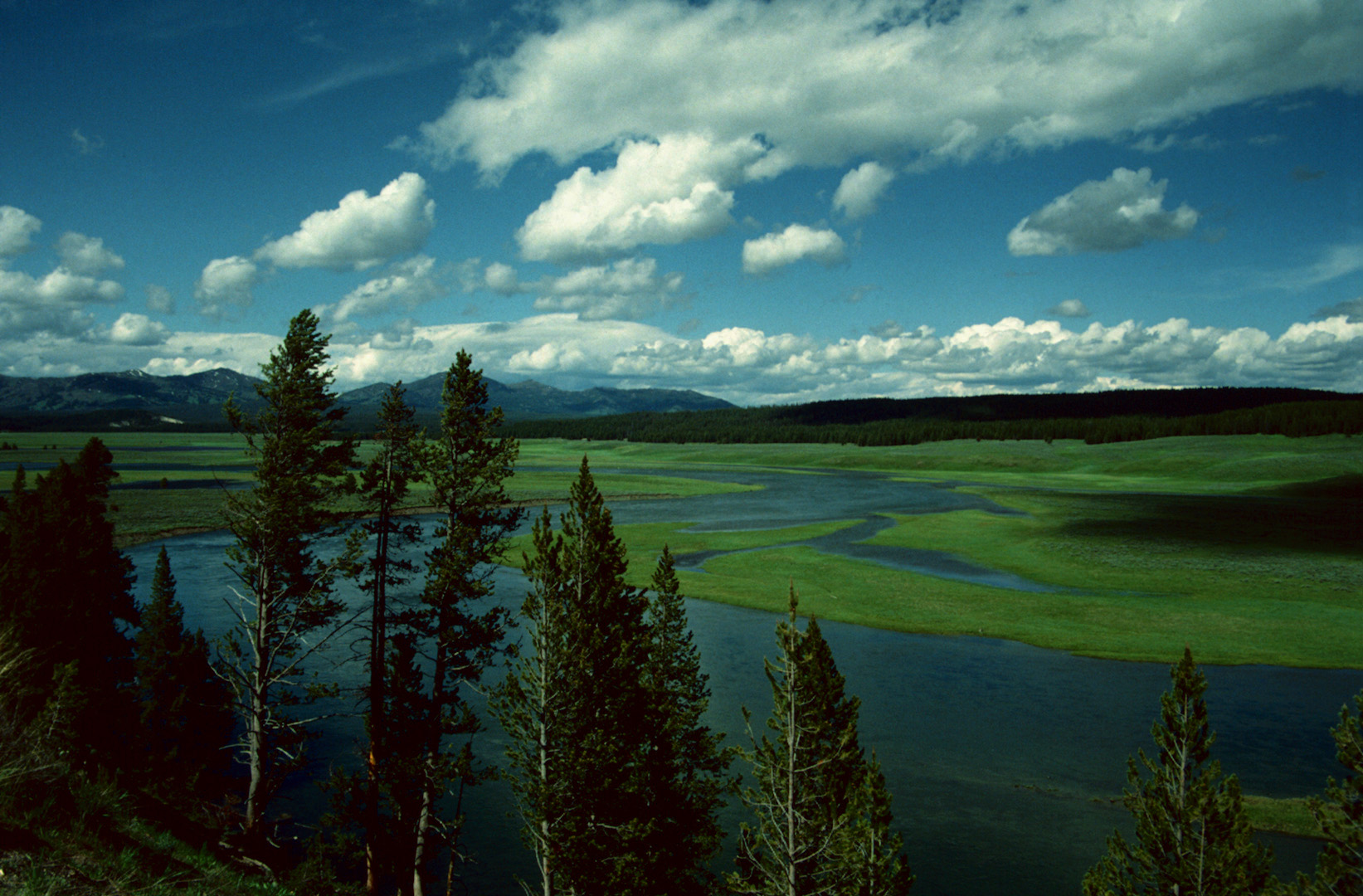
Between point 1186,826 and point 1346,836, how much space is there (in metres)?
3.22

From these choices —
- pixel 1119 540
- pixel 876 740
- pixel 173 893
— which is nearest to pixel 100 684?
pixel 173 893

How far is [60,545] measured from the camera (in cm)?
2759

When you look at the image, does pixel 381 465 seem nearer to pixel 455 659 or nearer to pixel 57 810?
pixel 455 659

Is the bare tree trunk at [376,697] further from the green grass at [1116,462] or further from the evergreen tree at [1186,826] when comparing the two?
the green grass at [1116,462]

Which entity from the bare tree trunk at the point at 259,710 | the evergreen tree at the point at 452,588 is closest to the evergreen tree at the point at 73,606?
the bare tree trunk at the point at 259,710

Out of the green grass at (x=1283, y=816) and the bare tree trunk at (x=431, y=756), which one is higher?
the bare tree trunk at (x=431, y=756)

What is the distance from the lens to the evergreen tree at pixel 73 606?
23062 millimetres

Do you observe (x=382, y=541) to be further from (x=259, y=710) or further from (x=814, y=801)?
(x=814, y=801)

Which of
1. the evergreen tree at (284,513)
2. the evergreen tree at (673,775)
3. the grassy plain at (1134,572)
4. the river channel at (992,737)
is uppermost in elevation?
the evergreen tree at (284,513)

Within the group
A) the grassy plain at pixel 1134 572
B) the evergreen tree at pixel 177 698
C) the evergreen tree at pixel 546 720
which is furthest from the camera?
the grassy plain at pixel 1134 572

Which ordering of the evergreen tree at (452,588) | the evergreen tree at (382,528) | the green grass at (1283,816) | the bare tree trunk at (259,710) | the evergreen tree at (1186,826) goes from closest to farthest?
the evergreen tree at (1186,826), the bare tree trunk at (259,710), the evergreen tree at (382,528), the evergreen tree at (452,588), the green grass at (1283,816)

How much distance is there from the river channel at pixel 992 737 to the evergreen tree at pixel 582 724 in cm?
240

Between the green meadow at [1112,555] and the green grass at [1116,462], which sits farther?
the green grass at [1116,462]

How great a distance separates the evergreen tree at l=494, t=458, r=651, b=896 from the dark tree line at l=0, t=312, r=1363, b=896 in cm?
5
